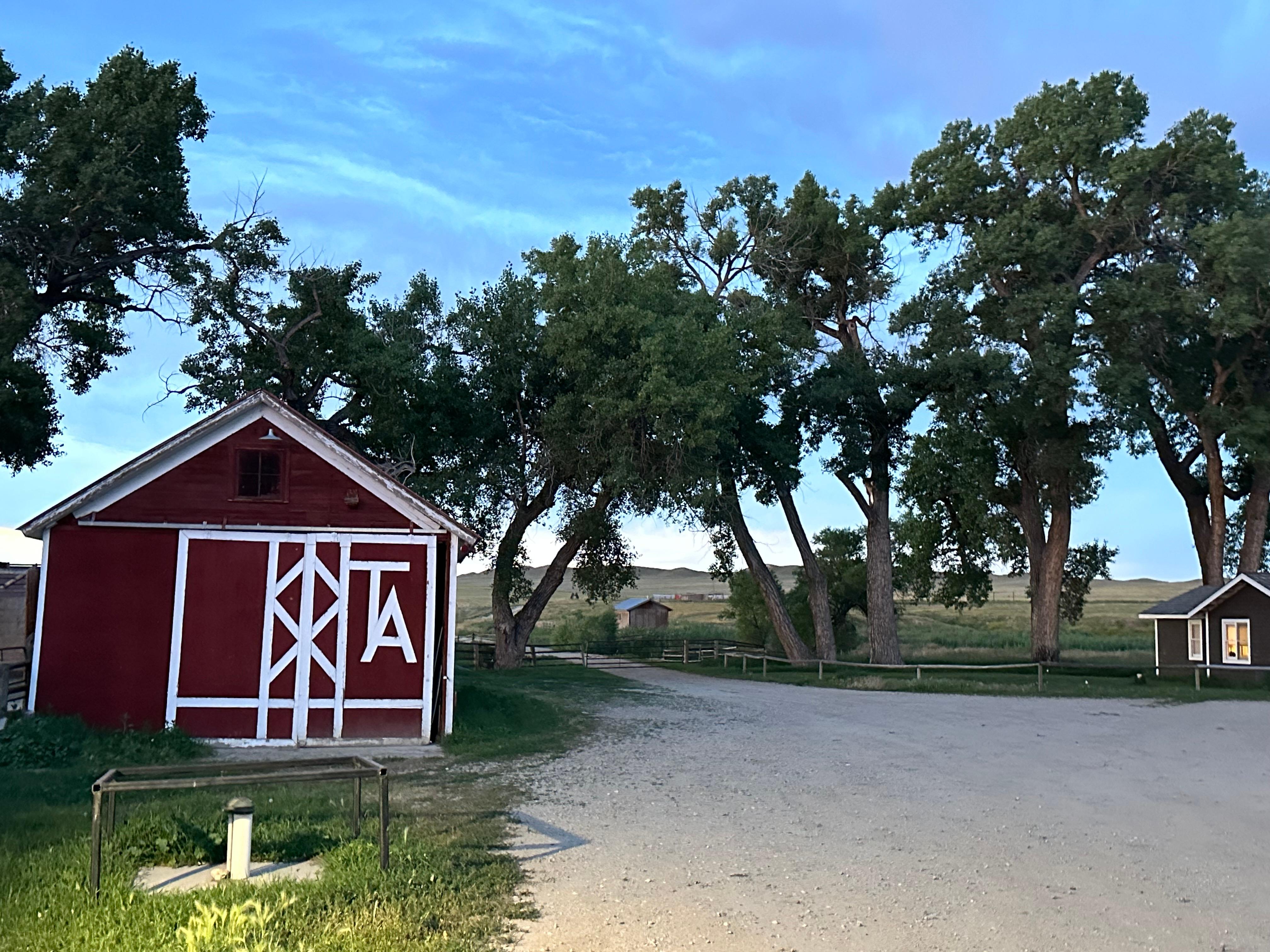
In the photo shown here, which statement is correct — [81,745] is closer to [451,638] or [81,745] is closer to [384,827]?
[451,638]

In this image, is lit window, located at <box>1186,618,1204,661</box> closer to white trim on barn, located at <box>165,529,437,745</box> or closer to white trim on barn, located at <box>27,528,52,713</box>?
white trim on barn, located at <box>165,529,437,745</box>

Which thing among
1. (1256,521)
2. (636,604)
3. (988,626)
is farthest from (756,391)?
(988,626)

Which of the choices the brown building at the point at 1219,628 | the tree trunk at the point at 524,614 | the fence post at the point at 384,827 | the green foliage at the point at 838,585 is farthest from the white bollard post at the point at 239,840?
the green foliage at the point at 838,585

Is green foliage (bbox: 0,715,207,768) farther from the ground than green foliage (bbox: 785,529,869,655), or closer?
closer

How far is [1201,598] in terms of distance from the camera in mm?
34875

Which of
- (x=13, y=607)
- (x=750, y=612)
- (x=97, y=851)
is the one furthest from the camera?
(x=750, y=612)

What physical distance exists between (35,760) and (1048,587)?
37273mm

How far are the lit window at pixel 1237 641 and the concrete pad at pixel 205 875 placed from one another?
32476 mm

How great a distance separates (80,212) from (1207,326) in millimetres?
37631

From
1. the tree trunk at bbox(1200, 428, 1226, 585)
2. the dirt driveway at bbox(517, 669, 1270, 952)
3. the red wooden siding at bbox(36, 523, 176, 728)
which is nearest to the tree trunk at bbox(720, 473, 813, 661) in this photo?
the tree trunk at bbox(1200, 428, 1226, 585)

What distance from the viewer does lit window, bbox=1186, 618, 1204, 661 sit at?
3400 centimetres

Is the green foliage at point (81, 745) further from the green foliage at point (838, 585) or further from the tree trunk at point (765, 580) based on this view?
the green foliage at point (838, 585)

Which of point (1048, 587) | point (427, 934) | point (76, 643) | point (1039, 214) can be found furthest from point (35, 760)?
point (1039, 214)

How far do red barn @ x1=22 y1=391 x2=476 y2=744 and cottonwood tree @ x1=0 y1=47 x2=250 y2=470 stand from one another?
15.2 m
